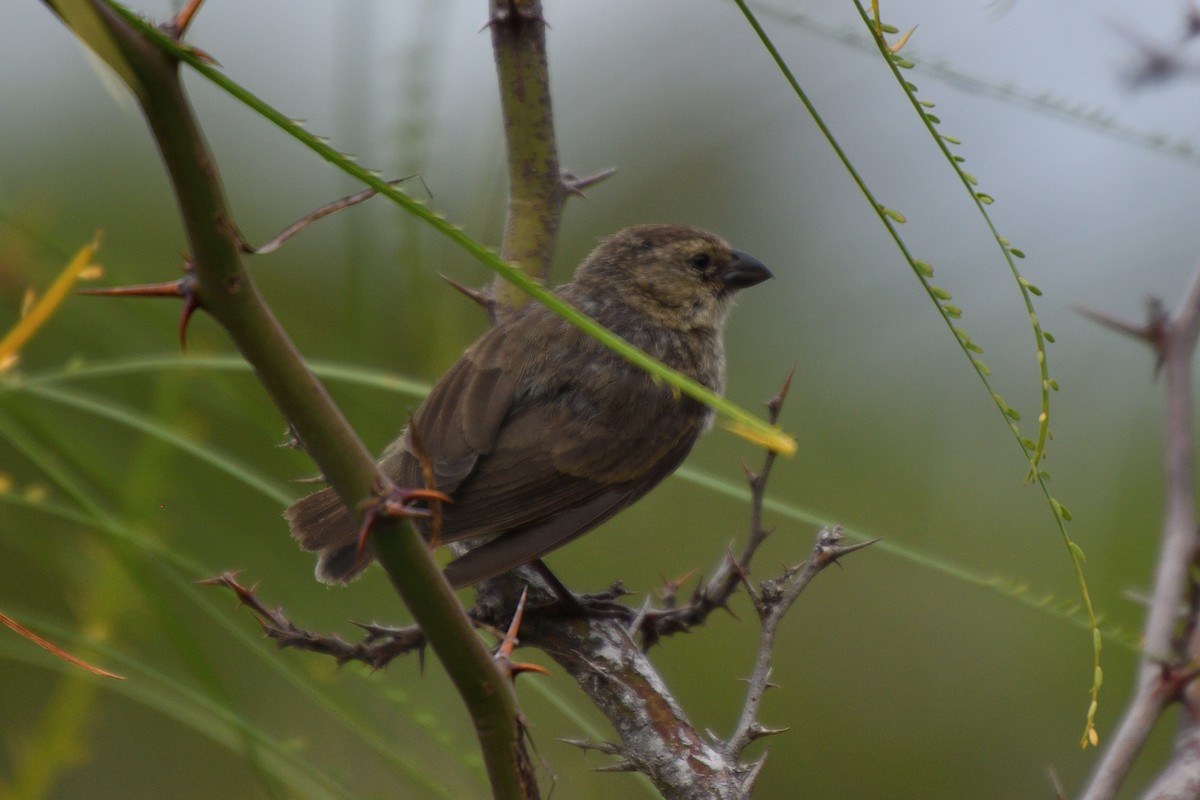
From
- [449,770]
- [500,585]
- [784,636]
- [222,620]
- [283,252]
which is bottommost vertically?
[784,636]

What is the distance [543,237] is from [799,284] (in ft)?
8.98

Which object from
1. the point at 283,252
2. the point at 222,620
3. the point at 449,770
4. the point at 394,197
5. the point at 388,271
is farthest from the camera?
the point at 283,252

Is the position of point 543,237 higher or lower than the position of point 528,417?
higher

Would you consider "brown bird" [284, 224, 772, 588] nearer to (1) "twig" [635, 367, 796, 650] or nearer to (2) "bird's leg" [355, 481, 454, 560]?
(1) "twig" [635, 367, 796, 650]

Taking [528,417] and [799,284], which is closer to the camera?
[528,417]

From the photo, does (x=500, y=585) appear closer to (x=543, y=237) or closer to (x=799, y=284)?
(x=543, y=237)

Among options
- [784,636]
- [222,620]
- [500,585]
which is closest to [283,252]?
[500,585]

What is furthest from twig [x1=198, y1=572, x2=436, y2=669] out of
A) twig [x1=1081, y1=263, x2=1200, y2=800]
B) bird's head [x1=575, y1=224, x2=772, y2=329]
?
bird's head [x1=575, y1=224, x2=772, y2=329]

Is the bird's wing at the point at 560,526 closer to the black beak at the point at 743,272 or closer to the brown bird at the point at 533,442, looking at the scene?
the brown bird at the point at 533,442

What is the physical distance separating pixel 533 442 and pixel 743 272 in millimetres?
1324

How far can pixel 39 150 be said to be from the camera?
541 centimetres

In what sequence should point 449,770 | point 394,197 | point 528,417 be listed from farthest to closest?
point 528,417 → point 449,770 → point 394,197

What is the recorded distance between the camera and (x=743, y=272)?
463 cm

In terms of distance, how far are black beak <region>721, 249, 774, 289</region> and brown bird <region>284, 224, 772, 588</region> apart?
0.46 m
